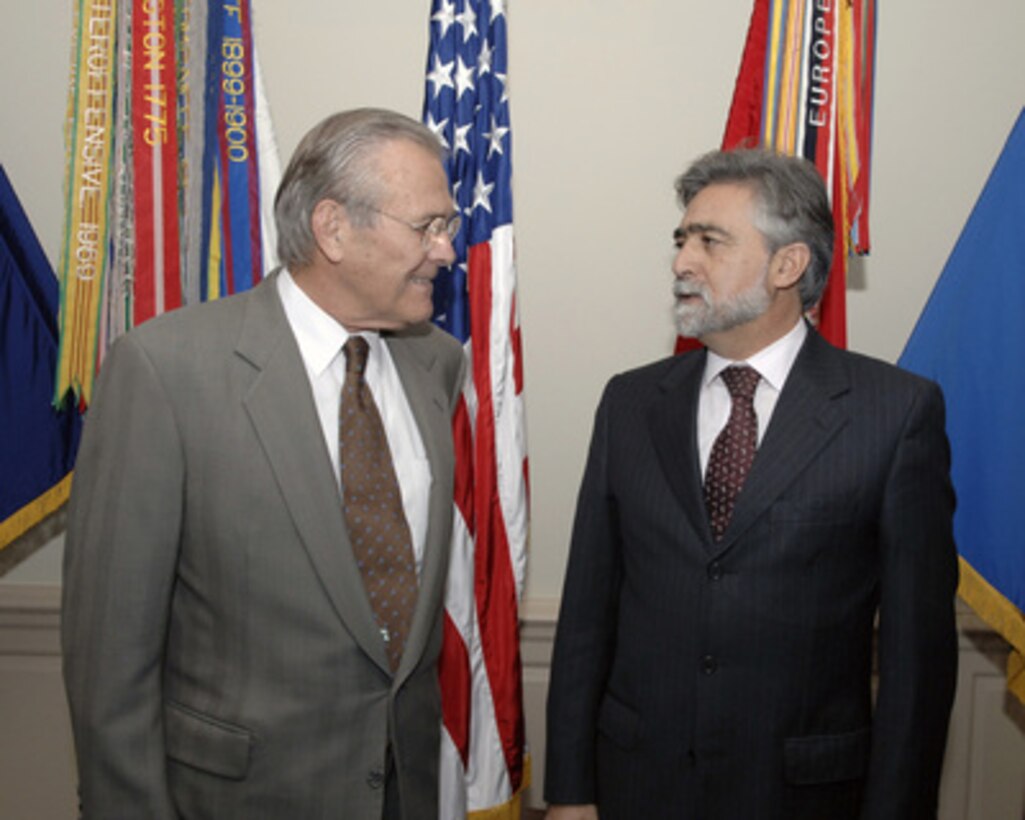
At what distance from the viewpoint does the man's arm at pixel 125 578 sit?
4.81 ft

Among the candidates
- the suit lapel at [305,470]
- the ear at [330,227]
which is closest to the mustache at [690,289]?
the ear at [330,227]

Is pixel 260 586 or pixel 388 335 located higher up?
pixel 388 335

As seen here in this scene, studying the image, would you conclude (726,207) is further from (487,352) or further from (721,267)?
(487,352)

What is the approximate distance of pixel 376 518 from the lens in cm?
165

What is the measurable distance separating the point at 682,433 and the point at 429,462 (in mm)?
508

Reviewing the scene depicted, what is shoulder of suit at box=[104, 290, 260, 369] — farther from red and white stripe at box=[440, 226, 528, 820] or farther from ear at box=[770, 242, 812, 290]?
ear at box=[770, 242, 812, 290]

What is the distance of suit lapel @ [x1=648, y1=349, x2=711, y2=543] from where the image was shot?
71.7 inches

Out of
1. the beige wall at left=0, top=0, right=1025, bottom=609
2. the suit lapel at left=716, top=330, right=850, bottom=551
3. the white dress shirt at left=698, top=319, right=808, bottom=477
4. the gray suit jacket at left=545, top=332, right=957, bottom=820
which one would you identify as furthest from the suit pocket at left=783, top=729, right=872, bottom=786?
the beige wall at left=0, top=0, right=1025, bottom=609

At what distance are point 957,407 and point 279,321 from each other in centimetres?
175

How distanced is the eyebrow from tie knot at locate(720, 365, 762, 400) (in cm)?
27

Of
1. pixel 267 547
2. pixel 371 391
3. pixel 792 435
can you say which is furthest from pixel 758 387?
pixel 267 547

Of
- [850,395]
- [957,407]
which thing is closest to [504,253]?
[850,395]

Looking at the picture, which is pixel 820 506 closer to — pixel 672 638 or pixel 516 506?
pixel 672 638

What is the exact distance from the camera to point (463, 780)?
2.32m
